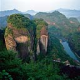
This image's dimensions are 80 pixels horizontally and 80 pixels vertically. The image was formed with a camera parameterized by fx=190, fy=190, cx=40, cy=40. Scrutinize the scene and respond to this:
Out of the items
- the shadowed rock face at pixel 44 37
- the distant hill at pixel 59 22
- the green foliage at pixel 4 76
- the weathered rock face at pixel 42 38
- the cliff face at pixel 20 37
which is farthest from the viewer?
the distant hill at pixel 59 22

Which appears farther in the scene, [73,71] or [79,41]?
[79,41]

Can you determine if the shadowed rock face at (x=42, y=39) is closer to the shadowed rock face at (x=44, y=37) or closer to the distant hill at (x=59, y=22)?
the shadowed rock face at (x=44, y=37)

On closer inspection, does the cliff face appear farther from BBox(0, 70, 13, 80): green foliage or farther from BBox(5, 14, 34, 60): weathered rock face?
BBox(0, 70, 13, 80): green foliage

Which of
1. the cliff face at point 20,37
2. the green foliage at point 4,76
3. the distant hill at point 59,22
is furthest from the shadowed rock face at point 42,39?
the distant hill at point 59,22

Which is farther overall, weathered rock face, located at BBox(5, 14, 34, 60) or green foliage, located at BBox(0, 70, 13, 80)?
weathered rock face, located at BBox(5, 14, 34, 60)

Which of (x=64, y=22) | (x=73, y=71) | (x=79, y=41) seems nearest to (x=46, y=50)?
(x=73, y=71)

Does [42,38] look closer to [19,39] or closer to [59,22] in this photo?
[19,39]

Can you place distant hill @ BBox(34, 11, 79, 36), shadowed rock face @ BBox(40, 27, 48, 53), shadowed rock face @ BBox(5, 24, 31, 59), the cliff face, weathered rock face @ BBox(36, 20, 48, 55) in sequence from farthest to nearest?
distant hill @ BBox(34, 11, 79, 36) → shadowed rock face @ BBox(40, 27, 48, 53) → weathered rock face @ BBox(36, 20, 48, 55) → the cliff face → shadowed rock face @ BBox(5, 24, 31, 59)

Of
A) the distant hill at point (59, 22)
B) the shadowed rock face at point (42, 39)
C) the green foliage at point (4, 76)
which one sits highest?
the green foliage at point (4, 76)

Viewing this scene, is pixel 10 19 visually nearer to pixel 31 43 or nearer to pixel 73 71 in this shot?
pixel 31 43

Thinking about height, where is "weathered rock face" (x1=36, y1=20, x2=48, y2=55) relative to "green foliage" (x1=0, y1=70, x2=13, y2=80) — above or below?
below

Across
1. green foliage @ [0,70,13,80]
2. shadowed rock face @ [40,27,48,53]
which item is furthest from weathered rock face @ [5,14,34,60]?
green foliage @ [0,70,13,80]
